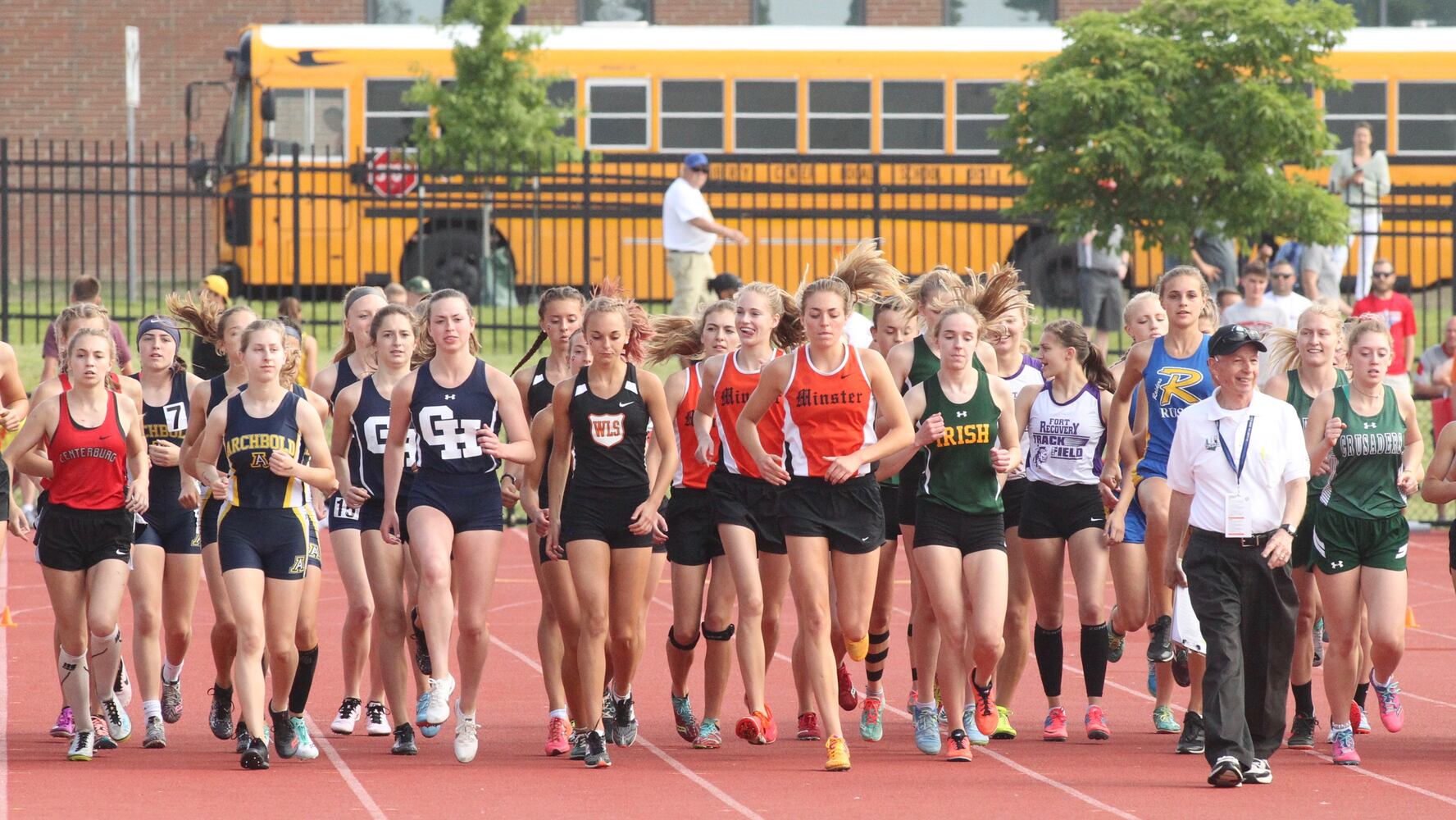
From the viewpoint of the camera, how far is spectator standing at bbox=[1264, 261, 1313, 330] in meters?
15.8

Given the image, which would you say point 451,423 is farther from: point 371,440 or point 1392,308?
point 1392,308

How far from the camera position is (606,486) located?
812cm

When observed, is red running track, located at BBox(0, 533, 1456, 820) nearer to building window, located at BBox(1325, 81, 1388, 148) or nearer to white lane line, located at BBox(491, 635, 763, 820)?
white lane line, located at BBox(491, 635, 763, 820)

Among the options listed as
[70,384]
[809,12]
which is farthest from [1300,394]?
[809,12]

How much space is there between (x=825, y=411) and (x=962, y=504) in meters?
0.68

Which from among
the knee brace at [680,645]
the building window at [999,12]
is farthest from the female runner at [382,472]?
the building window at [999,12]

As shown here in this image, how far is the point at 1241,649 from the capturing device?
7605mm

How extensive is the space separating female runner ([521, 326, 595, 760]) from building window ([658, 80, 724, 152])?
49.3 feet

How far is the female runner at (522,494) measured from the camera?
8.27 meters

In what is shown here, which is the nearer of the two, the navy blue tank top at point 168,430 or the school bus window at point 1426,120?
the navy blue tank top at point 168,430

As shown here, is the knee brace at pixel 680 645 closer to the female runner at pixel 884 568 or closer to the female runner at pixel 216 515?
the female runner at pixel 884 568

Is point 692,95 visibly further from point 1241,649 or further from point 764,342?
point 1241,649

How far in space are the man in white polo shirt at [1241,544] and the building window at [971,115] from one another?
1625 centimetres

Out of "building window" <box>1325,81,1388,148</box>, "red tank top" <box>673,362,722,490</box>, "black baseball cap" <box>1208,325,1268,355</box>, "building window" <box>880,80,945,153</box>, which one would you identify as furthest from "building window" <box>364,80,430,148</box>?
"black baseball cap" <box>1208,325,1268,355</box>
